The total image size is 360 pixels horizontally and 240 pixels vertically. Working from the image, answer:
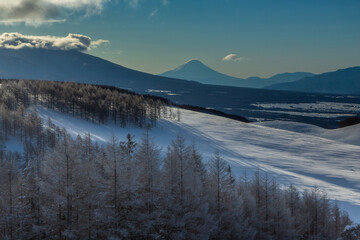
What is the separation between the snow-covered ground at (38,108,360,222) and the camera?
5591 cm

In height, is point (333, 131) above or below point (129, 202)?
below

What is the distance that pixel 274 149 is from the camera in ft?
283

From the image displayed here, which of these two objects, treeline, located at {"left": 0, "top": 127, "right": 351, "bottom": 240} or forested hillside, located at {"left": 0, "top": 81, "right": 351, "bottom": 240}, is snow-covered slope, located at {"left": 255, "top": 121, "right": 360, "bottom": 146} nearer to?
forested hillside, located at {"left": 0, "top": 81, "right": 351, "bottom": 240}

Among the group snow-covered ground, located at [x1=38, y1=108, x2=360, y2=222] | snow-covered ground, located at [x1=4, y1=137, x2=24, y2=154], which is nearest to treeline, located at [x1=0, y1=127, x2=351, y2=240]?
snow-covered ground, located at [x1=38, y1=108, x2=360, y2=222]

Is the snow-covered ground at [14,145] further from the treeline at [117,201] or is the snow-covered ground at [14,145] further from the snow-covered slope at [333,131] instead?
the snow-covered slope at [333,131]

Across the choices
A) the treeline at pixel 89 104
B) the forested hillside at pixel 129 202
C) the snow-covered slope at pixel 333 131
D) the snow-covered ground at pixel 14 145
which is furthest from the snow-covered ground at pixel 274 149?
the forested hillside at pixel 129 202

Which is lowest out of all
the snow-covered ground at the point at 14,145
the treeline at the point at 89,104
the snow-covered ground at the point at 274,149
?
the snow-covered ground at the point at 274,149

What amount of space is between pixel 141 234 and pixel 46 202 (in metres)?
7.54

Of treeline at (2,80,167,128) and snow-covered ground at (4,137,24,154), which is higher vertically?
treeline at (2,80,167,128)

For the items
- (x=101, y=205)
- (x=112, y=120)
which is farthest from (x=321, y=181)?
(x=112, y=120)

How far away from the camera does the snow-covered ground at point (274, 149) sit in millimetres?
55906

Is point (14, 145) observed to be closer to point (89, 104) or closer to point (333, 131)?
point (89, 104)

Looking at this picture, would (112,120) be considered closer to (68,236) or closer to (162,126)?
(162,126)

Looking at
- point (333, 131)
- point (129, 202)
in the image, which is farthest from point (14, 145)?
point (333, 131)
